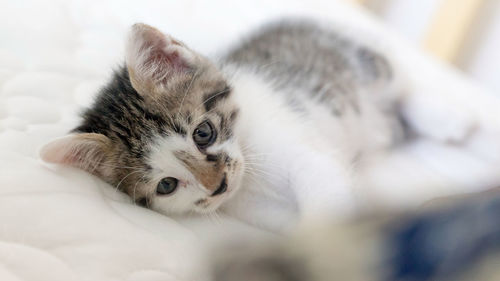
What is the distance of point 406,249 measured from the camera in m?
→ 0.43

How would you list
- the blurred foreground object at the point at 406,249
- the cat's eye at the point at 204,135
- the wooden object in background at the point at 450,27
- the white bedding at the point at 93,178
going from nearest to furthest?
1. the blurred foreground object at the point at 406,249
2. the white bedding at the point at 93,178
3. the cat's eye at the point at 204,135
4. the wooden object in background at the point at 450,27

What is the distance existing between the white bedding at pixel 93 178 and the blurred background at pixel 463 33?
614 mm

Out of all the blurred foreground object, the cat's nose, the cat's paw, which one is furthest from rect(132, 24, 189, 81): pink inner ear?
the cat's paw

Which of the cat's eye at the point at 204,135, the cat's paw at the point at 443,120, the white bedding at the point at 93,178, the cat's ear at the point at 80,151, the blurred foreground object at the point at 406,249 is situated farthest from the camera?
the cat's paw at the point at 443,120

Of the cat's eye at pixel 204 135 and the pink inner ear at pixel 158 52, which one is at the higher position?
the pink inner ear at pixel 158 52

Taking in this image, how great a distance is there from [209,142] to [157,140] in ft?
0.38

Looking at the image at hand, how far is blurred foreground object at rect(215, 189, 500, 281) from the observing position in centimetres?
42

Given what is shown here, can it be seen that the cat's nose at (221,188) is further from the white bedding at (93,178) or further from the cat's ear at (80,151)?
the cat's ear at (80,151)

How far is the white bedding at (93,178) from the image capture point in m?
0.68

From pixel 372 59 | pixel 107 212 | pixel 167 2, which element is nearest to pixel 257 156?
pixel 107 212

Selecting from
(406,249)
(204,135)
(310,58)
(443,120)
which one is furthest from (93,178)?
(443,120)

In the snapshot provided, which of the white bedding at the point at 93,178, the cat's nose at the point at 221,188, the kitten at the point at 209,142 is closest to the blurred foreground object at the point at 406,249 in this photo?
the white bedding at the point at 93,178

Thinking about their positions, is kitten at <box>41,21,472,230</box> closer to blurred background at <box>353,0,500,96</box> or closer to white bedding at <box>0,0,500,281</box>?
white bedding at <box>0,0,500,281</box>

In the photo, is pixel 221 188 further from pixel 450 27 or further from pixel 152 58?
pixel 450 27
